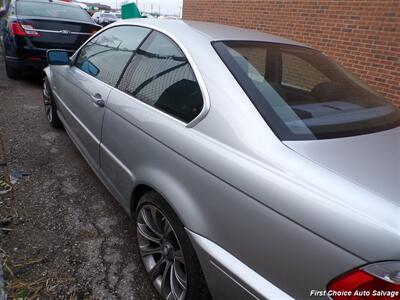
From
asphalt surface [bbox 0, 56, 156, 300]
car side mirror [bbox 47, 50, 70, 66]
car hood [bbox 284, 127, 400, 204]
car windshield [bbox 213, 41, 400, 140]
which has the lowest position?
asphalt surface [bbox 0, 56, 156, 300]

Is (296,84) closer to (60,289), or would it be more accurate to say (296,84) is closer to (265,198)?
(265,198)

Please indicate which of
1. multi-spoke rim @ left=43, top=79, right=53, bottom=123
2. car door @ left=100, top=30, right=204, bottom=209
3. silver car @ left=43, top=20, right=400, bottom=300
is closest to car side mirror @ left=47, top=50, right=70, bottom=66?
multi-spoke rim @ left=43, top=79, right=53, bottom=123

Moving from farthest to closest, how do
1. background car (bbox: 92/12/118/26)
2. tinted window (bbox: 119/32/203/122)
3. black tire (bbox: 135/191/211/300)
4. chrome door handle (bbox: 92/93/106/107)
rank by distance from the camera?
1. background car (bbox: 92/12/118/26)
2. chrome door handle (bbox: 92/93/106/107)
3. tinted window (bbox: 119/32/203/122)
4. black tire (bbox: 135/191/211/300)

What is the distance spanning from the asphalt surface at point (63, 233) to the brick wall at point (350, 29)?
14.2 ft

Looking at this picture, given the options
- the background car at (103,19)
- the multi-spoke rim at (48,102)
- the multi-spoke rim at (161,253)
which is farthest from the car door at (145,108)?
the background car at (103,19)

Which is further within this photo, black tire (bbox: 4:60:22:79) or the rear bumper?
black tire (bbox: 4:60:22:79)

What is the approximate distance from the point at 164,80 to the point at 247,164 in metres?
0.90

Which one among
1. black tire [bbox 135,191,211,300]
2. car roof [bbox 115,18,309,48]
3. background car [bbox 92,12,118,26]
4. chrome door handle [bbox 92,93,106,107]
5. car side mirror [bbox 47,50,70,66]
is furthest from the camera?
background car [bbox 92,12,118,26]

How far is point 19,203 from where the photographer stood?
2736mm

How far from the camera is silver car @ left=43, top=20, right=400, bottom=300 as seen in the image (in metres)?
1.09

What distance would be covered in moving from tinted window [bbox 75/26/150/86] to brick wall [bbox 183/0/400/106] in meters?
3.97

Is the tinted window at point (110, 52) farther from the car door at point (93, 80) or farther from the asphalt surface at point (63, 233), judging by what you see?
the asphalt surface at point (63, 233)

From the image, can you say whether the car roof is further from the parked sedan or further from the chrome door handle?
the parked sedan

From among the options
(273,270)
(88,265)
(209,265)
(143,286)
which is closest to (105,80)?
(88,265)
